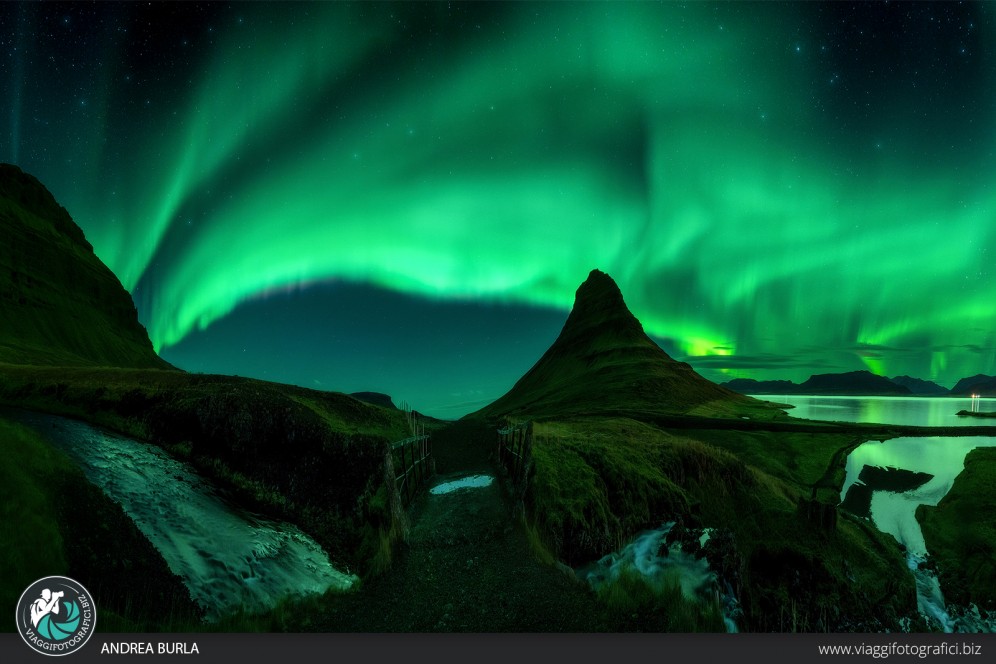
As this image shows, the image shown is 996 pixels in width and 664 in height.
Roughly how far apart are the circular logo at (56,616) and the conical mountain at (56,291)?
240ft

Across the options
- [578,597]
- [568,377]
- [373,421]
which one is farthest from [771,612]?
[568,377]

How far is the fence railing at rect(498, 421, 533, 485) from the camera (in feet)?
40.3

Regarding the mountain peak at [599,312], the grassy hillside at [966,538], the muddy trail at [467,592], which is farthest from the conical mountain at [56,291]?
the mountain peak at [599,312]

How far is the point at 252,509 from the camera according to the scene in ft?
26.8

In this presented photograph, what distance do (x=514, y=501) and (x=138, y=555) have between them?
855cm

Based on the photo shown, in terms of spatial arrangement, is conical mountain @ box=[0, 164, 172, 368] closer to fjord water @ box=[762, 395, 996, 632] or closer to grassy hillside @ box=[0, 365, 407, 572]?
grassy hillside @ box=[0, 365, 407, 572]

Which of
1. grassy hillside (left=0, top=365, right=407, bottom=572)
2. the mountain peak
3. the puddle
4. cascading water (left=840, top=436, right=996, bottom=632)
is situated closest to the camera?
grassy hillside (left=0, top=365, right=407, bottom=572)

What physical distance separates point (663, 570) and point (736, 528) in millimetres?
3878

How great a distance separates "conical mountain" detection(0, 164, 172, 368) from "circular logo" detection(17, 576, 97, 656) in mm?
73183

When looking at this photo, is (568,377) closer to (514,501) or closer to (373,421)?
(373,421)

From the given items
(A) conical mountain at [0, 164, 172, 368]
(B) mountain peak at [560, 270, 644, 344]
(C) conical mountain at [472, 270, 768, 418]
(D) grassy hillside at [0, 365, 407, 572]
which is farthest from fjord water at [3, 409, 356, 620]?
(B) mountain peak at [560, 270, 644, 344]

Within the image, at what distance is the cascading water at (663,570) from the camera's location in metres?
7.32

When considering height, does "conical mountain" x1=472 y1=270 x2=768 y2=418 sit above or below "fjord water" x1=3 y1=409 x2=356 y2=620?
above

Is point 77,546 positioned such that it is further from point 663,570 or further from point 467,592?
point 663,570
